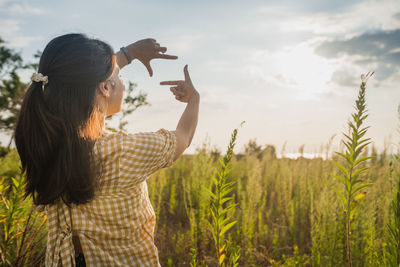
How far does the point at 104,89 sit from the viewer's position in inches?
60.8

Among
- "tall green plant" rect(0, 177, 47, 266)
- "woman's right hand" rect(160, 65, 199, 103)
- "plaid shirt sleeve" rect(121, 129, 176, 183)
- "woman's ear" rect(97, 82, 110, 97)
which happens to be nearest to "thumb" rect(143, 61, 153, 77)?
"woman's right hand" rect(160, 65, 199, 103)

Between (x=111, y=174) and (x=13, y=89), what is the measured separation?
12.2m

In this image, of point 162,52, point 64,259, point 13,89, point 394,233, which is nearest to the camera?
point 394,233

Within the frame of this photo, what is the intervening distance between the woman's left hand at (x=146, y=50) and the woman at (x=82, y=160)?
1.94ft

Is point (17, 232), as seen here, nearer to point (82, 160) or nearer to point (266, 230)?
point (82, 160)

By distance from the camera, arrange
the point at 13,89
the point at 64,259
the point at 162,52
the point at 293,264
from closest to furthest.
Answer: the point at 64,259 → the point at 162,52 → the point at 293,264 → the point at 13,89

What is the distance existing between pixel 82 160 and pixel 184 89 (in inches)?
26.2

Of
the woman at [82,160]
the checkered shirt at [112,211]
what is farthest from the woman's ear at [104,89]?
the checkered shirt at [112,211]

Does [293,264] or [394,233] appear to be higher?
[394,233]

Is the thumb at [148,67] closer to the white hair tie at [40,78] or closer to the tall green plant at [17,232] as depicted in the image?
the white hair tie at [40,78]

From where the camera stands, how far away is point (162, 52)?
6.98ft

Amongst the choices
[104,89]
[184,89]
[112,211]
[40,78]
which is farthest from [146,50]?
[112,211]

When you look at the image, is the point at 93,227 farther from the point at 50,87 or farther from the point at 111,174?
the point at 50,87

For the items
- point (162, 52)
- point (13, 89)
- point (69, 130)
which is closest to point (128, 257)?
point (69, 130)
